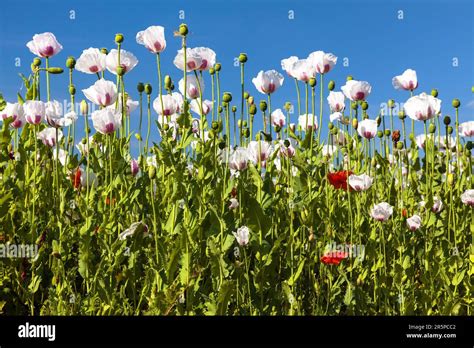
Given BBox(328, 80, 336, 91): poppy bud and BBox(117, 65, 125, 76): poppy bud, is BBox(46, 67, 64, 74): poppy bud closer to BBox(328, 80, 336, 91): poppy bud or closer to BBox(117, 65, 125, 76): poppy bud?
BBox(117, 65, 125, 76): poppy bud

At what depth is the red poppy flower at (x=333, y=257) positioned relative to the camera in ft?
6.96

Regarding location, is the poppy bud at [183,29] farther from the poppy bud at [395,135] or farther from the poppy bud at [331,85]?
the poppy bud at [395,135]

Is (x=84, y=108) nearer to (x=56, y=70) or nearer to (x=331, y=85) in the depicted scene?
(x=56, y=70)

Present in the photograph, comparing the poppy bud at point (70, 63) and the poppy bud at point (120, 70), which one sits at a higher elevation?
the poppy bud at point (70, 63)

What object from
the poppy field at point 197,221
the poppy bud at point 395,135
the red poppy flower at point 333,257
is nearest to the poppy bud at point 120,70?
the poppy field at point 197,221

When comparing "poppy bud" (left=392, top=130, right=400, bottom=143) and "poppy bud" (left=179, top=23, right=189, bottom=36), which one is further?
"poppy bud" (left=392, top=130, right=400, bottom=143)

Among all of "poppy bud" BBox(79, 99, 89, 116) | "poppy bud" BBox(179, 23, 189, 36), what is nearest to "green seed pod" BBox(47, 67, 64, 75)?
"poppy bud" BBox(79, 99, 89, 116)

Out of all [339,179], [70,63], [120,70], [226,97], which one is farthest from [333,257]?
[70,63]

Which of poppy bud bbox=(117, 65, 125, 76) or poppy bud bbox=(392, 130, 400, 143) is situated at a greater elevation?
poppy bud bbox=(117, 65, 125, 76)

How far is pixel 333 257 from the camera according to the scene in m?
2.15

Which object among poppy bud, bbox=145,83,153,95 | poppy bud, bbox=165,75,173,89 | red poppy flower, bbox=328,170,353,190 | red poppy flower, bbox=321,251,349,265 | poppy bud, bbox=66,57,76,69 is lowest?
red poppy flower, bbox=321,251,349,265

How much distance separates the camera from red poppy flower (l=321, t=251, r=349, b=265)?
2.12m

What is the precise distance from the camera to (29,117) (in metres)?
2.38
